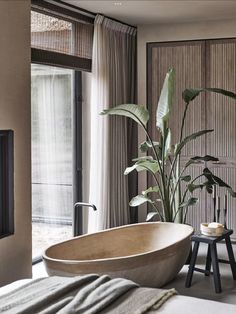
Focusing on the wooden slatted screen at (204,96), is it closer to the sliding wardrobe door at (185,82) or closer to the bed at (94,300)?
the sliding wardrobe door at (185,82)

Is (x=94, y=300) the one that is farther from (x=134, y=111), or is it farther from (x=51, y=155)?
(x=51, y=155)

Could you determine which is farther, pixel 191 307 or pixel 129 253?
pixel 129 253

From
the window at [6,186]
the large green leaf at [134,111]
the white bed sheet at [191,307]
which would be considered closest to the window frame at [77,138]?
the large green leaf at [134,111]

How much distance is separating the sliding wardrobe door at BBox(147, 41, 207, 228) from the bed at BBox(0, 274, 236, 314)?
349 centimetres

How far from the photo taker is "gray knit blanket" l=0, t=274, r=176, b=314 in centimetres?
217

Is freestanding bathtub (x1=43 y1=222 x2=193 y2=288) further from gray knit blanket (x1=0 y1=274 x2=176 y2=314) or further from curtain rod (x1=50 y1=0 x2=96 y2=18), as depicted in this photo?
curtain rod (x1=50 y1=0 x2=96 y2=18)

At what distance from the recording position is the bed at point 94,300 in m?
2.19

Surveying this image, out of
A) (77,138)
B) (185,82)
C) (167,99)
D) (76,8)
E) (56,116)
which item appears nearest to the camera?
(167,99)

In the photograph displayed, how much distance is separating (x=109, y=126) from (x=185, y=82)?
1011mm

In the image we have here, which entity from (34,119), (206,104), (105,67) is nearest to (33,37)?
(34,119)

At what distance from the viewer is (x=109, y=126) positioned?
5578mm

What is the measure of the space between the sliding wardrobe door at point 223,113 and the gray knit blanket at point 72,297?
3.41m

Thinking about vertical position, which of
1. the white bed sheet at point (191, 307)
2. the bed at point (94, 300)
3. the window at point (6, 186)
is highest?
the window at point (6, 186)

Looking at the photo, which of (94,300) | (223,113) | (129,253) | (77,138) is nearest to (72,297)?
(94,300)
